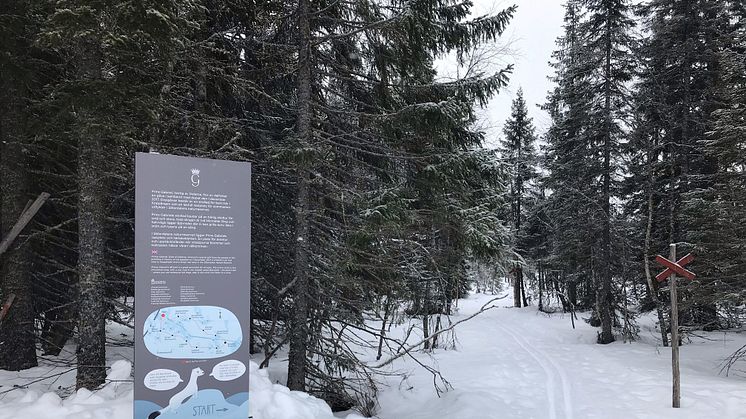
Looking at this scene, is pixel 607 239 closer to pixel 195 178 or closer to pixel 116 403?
pixel 195 178

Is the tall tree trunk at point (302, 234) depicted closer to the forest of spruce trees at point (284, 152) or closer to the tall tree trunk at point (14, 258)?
the forest of spruce trees at point (284, 152)

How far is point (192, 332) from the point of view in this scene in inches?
177

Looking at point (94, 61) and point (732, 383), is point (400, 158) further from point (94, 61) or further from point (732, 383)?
point (732, 383)

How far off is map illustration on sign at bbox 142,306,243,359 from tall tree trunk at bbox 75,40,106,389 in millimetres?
2072

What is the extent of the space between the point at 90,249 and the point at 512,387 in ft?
30.2

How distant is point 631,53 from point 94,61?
751 inches

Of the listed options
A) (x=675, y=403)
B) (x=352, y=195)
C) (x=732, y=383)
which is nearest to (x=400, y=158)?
(x=352, y=195)

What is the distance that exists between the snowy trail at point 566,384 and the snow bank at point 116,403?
11.7 ft

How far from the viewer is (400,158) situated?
26.8 feet

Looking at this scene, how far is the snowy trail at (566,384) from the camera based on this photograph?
8.88m

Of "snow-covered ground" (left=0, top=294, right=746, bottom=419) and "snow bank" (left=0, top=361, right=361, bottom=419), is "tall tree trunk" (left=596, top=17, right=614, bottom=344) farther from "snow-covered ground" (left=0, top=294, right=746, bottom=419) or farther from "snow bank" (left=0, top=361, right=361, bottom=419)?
"snow bank" (left=0, top=361, right=361, bottom=419)

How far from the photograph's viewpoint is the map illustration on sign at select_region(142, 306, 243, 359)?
14.2ft

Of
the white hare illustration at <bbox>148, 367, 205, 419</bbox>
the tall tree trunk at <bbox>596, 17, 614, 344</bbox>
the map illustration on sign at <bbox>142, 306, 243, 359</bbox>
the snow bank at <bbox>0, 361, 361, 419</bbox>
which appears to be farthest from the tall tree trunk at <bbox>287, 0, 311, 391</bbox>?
the tall tree trunk at <bbox>596, 17, 614, 344</bbox>

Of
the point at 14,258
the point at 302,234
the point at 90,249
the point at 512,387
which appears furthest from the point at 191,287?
the point at 512,387
